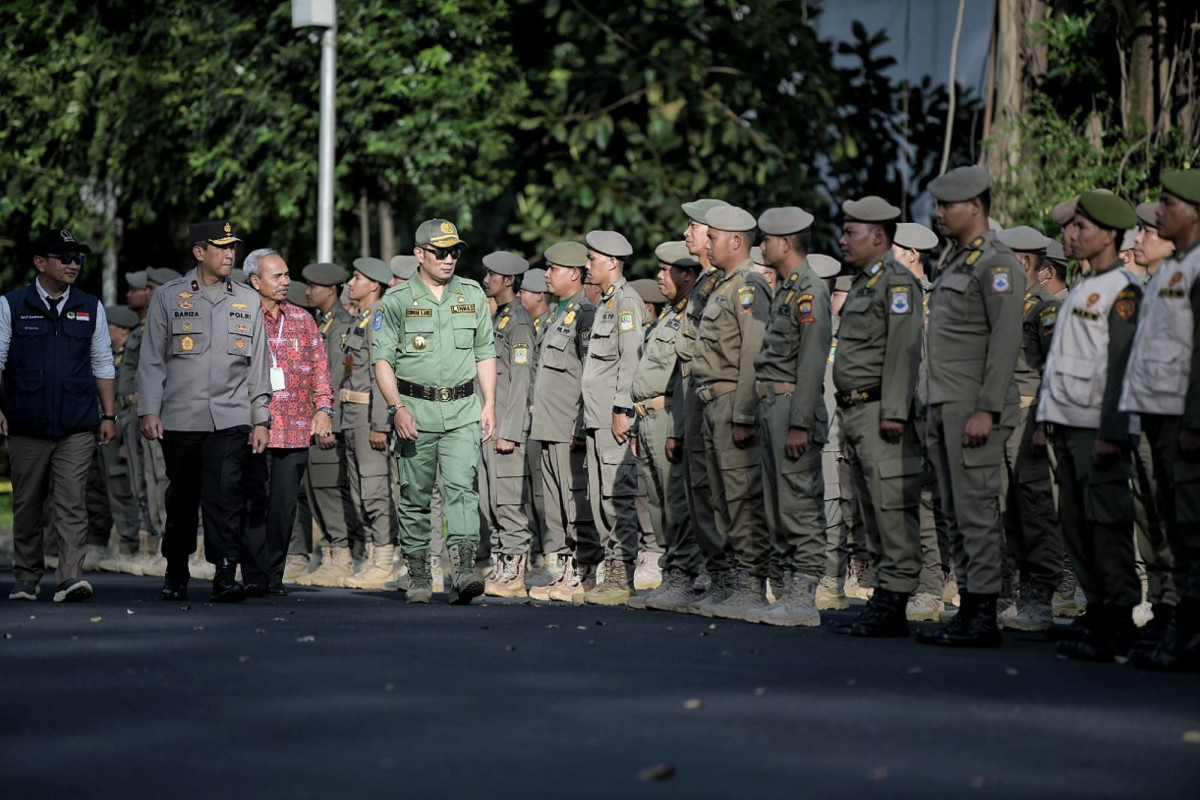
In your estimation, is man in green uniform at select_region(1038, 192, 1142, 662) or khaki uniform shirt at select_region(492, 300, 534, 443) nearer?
man in green uniform at select_region(1038, 192, 1142, 662)

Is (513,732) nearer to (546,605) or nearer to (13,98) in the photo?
(546,605)

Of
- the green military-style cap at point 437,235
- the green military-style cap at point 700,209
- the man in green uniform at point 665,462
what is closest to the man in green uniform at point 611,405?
the man in green uniform at point 665,462

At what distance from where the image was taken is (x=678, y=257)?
1166cm

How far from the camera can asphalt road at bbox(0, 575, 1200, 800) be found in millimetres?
5543

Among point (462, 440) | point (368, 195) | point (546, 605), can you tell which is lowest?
point (546, 605)

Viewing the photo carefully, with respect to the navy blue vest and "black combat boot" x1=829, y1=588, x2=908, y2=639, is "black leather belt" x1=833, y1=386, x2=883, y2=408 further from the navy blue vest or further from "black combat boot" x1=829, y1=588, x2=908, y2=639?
the navy blue vest

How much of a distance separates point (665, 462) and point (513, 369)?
7.76ft

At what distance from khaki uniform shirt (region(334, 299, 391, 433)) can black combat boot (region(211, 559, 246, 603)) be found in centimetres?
256

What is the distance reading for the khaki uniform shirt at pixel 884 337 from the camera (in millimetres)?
9281

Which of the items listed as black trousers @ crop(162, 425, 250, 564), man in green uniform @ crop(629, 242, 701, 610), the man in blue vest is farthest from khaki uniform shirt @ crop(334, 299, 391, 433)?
man in green uniform @ crop(629, 242, 701, 610)

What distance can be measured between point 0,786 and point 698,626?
4.77 metres

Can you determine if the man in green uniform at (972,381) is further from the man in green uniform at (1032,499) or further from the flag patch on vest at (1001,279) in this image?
the man in green uniform at (1032,499)

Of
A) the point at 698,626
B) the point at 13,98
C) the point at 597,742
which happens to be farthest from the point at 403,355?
the point at 13,98

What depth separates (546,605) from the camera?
38.1ft
